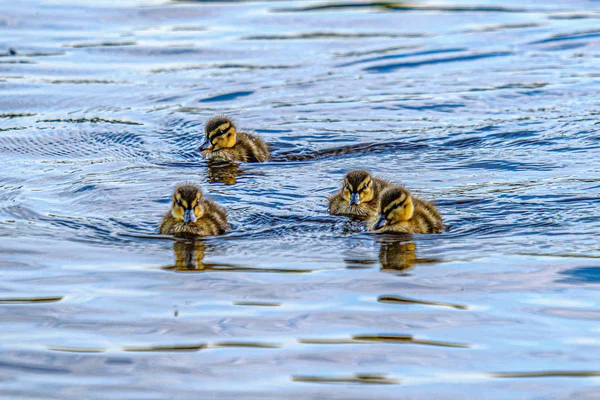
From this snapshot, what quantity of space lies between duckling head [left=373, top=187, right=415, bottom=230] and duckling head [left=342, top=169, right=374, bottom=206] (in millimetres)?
401

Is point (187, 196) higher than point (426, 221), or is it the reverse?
point (187, 196)

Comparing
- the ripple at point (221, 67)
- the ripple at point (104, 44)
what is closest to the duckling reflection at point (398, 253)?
the ripple at point (221, 67)

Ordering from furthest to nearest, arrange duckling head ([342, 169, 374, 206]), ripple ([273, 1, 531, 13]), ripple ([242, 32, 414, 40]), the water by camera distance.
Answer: ripple ([273, 1, 531, 13]) < ripple ([242, 32, 414, 40]) < duckling head ([342, 169, 374, 206]) < the water

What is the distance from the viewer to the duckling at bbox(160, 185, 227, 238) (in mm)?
6781

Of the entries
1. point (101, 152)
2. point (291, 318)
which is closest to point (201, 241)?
point (291, 318)

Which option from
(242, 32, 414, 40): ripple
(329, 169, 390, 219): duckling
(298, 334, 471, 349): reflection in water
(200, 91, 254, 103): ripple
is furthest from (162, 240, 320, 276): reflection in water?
(242, 32, 414, 40): ripple

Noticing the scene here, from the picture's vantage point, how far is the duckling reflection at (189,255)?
603cm

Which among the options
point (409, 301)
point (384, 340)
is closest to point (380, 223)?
point (409, 301)

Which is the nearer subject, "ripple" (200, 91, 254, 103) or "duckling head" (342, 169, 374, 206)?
"duckling head" (342, 169, 374, 206)

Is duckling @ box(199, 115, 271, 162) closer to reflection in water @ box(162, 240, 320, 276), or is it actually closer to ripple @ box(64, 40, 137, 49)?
reflection in water @ box(162, 240, 320, 276)

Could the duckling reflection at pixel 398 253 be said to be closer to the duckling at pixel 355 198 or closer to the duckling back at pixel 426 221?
the duckling back at pixel 426 221

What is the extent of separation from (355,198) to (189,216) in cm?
113

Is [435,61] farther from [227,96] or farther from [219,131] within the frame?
[219,131]

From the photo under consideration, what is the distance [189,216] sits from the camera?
6.79 metres
